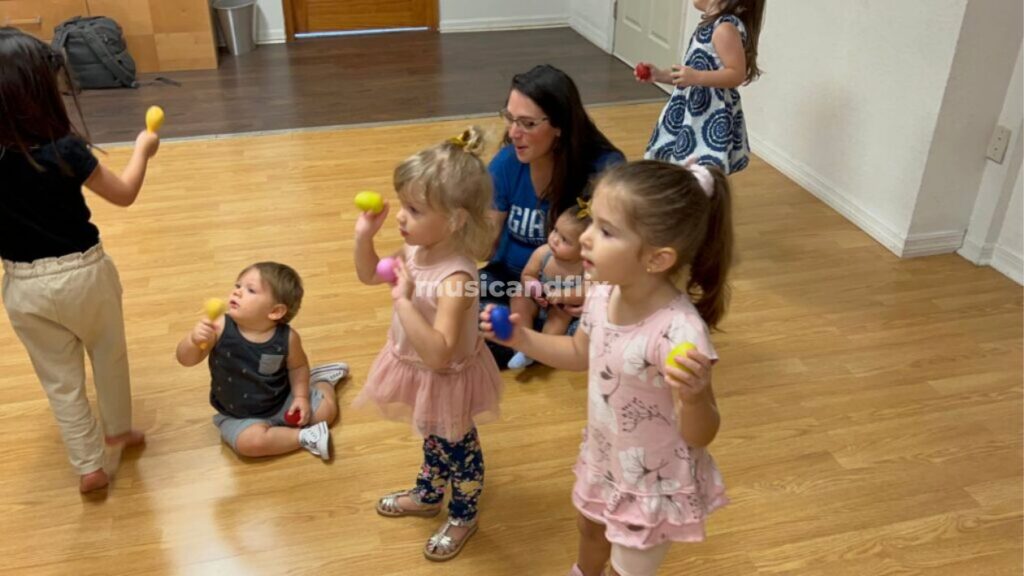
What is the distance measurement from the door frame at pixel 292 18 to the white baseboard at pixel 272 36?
29mm

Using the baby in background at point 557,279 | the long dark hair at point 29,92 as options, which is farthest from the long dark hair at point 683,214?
the long dark hair at point 29,92

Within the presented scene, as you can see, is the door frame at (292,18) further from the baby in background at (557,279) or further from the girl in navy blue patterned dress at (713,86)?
the baby in background at (557,279)

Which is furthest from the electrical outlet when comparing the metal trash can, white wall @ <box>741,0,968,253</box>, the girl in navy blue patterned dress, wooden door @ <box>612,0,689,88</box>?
the metal trash can

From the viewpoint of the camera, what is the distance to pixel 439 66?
16.6ft

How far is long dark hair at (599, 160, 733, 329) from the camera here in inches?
47.4

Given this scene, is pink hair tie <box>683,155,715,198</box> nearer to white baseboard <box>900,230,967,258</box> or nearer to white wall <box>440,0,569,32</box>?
white baseboard <box>900,230,967,258</box>

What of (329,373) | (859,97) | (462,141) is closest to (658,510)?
(462,141)

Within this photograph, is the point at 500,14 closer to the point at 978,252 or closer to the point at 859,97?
the point at 859,97

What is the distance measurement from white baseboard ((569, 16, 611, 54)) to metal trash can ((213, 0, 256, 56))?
6.88 feet

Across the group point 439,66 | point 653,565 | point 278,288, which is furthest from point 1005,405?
point 439,66

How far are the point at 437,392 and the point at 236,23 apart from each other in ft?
14.0

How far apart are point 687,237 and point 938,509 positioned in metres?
1.17

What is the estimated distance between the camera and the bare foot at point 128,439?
6.72ft

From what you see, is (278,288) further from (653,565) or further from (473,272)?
(653,565)
